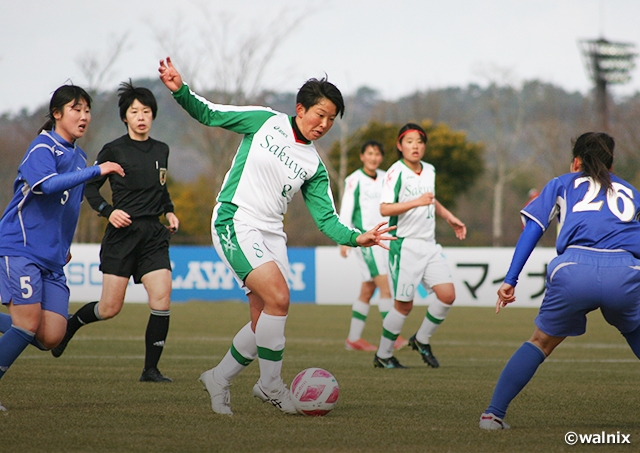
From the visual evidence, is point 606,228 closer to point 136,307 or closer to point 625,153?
point 136,307

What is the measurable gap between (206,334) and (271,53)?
59.3 ft

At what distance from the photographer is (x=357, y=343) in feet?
37.6

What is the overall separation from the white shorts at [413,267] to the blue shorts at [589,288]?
435 centimetres

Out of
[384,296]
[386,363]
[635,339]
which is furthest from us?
[384,296]

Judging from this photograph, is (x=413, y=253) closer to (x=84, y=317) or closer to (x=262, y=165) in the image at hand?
(x=84, y=317)

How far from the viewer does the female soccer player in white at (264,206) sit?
5.56 meters

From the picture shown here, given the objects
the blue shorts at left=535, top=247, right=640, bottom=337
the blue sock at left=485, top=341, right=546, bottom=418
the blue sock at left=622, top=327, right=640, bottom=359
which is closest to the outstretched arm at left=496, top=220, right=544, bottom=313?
the blue shorts at left=535, top=247, right=640, bottom=337

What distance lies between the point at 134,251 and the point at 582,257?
4.14 meters

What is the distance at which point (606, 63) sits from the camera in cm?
4594

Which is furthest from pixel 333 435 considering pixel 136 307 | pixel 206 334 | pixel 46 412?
pixel 136 307

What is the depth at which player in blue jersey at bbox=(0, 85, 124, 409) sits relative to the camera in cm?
557

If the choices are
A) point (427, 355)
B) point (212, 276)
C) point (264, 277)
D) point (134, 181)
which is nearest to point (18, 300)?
point (264, 277)

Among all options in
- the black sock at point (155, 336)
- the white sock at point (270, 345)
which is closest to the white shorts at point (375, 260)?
the black sock at point (155, 336)

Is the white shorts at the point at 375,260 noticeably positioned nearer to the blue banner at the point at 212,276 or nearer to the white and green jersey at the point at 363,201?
the white and green jersey at the point at 363,201
